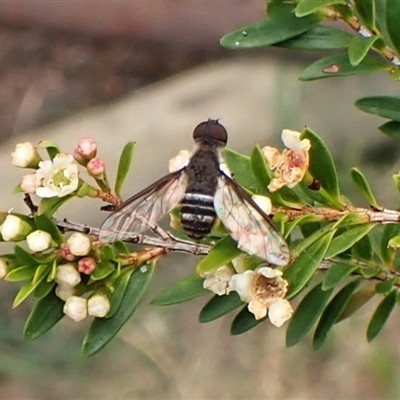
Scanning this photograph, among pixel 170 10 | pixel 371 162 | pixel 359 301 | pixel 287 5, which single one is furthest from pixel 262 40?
pixel 170 10

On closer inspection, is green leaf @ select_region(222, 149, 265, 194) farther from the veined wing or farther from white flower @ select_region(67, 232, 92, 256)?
white flower @ select_region(67, 232, 92, 256)

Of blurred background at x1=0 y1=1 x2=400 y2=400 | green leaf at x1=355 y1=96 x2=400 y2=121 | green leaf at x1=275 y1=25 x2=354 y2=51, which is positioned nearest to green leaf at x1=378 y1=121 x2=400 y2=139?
green leaf at x1=355 y1=96 x2=400 y2=121

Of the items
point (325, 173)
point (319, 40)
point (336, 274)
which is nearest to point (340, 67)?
point (319, 40)

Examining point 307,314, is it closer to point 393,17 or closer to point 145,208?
point 145,208

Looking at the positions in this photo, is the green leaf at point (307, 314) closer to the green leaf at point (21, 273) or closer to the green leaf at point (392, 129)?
the green leaf at point (392, 129)

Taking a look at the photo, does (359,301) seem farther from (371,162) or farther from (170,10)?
(170,10)

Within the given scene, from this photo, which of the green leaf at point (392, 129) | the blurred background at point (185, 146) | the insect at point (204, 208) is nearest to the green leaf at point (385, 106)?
the green leaf at point (392, 129)
